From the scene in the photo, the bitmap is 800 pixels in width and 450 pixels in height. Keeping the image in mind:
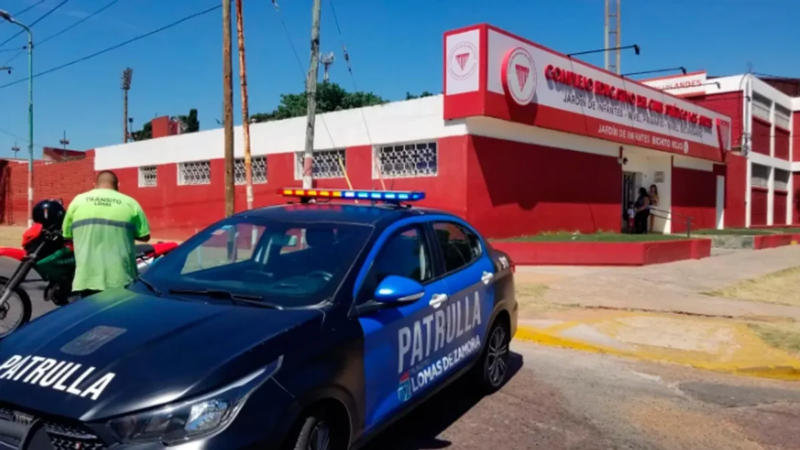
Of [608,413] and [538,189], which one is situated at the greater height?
[538,189]

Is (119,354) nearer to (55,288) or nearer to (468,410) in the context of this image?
(468,410)

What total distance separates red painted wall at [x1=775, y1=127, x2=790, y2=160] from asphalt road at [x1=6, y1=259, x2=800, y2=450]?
32.0m

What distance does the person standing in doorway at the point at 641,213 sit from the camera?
21203 mm

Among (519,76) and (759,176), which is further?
(759,176)

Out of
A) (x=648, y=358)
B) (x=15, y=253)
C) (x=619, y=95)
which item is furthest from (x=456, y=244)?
(x=619, y=95)

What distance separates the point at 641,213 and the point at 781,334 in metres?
14.3

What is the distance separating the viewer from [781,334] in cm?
748

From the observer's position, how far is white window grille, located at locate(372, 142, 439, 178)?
15.0m

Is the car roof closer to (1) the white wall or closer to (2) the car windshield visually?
(2) the car windshield

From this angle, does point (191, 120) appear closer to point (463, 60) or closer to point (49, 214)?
point (463, 60)

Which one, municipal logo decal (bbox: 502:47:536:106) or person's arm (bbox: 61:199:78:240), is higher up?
municipal logo decal (bbox: 502:47:536:106)

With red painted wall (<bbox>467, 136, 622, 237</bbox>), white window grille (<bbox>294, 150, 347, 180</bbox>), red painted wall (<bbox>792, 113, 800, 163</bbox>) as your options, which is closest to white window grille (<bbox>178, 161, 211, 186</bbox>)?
white window grille (<bbox>294, 150, 347, 180</bbox>)

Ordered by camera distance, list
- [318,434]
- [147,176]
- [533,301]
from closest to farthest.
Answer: [318,434] < [533,301] < [147,176]

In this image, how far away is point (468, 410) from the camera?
483cm
